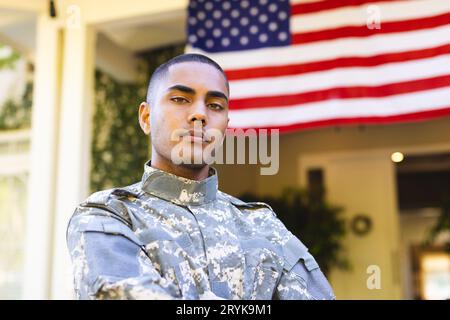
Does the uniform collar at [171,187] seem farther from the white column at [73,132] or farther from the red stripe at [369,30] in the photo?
the white column at [73,132]

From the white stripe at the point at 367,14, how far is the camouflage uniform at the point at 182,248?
2568mm

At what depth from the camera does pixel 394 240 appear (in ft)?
21.7

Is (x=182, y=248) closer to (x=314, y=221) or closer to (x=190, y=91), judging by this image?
(x=190, y=91)

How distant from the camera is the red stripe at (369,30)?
3615mm

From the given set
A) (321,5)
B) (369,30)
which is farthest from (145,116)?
(321,5)

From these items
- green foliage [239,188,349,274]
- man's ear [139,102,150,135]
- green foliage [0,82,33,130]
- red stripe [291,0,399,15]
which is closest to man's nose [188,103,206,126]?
man's ear [139,102,150,135]

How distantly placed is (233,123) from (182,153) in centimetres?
253

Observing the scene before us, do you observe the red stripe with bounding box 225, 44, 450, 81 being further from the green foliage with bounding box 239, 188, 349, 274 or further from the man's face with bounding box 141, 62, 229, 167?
the man's face with bounding box 141, 62, 229, 167

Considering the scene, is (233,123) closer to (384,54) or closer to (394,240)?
(384,54)

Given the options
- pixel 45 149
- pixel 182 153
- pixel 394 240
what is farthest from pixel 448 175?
pixel 182 153

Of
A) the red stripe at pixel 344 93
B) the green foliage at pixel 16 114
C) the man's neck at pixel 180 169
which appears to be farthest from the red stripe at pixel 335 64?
the green foliage at pixel 16 114

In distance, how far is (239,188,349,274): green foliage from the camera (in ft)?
20.0

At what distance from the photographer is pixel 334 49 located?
383cm

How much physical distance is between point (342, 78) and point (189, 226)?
2.62 meters
